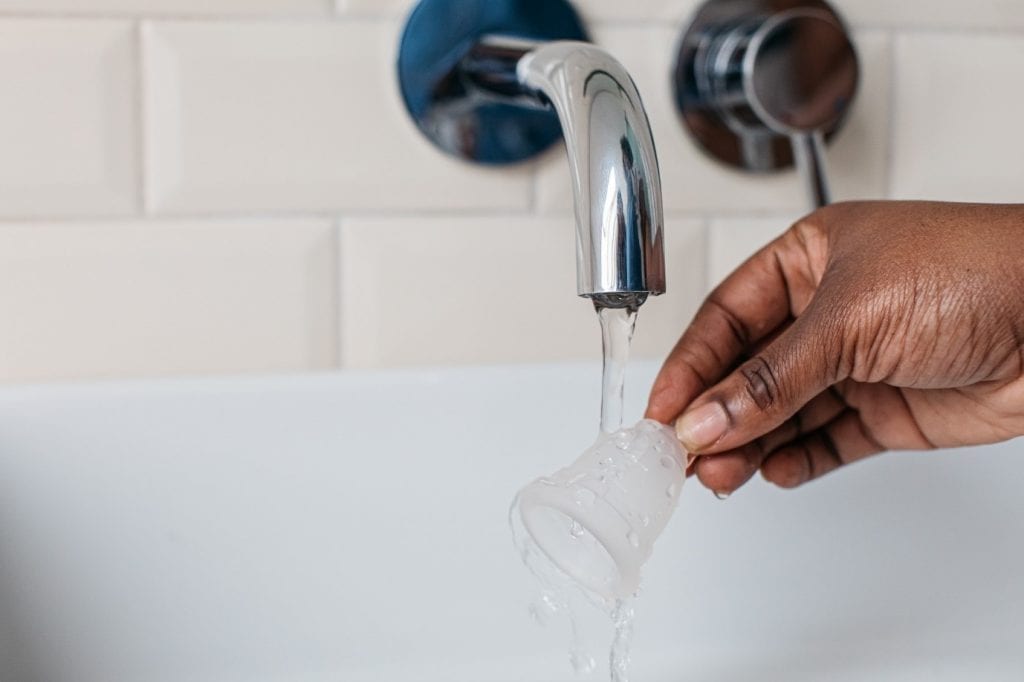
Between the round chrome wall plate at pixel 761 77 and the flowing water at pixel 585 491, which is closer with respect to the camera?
the flowing water at pixel 585 491

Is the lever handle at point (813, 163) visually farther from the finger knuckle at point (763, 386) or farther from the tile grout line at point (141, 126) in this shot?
the tile grout line at point (141, 126)

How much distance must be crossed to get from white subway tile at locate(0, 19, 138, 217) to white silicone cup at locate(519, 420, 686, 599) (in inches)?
11.1

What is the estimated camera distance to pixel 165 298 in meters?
0.56

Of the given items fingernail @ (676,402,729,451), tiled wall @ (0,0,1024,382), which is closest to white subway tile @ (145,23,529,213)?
tiled wall @ (0,0,1024,382)

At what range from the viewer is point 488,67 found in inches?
20.0

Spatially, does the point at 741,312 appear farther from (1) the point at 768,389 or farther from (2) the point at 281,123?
(2) the point at 281,123

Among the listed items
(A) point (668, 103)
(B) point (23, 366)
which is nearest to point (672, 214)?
(A) point (668, 103)

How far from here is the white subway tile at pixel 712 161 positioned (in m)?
0.59

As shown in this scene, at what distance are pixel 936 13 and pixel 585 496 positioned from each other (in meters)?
0.39

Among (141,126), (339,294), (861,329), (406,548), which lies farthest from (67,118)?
(861,329)

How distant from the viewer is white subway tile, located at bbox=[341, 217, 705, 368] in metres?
0.58

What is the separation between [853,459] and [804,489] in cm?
5

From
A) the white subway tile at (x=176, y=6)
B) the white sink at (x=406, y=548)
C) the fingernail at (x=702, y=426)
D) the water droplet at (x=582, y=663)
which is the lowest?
the water droplet at (x=582, y=663)

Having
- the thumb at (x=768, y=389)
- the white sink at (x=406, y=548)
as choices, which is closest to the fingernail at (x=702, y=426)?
the thumb at (x=768, y=389)
